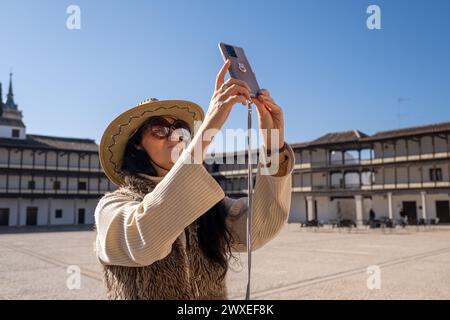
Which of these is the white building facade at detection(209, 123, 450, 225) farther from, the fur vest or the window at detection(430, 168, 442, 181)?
the fur vest

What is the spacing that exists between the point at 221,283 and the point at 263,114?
0.80m

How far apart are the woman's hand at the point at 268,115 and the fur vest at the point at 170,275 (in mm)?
538

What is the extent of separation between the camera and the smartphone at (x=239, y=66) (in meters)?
1.28

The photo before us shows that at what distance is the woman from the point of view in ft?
3.68

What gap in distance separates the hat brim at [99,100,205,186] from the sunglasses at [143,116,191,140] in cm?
3

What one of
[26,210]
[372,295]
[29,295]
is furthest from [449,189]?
[26,210]

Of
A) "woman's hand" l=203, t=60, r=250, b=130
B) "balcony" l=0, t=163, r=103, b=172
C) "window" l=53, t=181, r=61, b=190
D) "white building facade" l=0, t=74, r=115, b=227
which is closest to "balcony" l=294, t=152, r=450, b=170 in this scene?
"white building facade" l=0, t=74, r=115, b=227

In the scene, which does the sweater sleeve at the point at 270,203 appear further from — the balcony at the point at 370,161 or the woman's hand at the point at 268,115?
the balcony at the point at 370,161

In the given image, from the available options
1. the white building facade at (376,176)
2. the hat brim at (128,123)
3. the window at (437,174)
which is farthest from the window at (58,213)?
the hat brim at (128,123)

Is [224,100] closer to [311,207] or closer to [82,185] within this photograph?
[311,207]

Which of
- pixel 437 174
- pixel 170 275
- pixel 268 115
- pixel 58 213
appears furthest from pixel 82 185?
pixel 268 115
